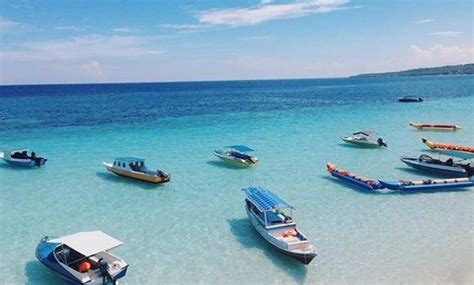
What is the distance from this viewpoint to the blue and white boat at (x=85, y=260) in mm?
16000

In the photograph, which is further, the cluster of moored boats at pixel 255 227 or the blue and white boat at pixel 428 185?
the blue and white boat at pixel 428 185

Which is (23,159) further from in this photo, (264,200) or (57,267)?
(264,200)

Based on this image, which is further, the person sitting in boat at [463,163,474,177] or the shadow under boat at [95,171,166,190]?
the person sitting in boat at [463,163,474,177]

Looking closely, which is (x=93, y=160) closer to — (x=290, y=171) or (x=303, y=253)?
(x=290, y=171)

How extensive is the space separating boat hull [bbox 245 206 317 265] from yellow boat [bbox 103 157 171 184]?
9.33m

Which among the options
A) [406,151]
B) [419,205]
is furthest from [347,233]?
[406,151]

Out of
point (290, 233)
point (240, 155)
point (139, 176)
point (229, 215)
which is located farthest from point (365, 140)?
point (290, 233)

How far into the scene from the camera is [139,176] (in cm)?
3023

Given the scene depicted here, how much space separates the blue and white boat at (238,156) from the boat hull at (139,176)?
714cm

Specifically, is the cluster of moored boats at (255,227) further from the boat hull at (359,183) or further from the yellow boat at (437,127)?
the yellow boat at (437,127)

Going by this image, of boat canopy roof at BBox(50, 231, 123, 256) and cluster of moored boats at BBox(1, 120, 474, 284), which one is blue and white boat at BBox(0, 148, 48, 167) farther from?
boat canopy roof at BBox(50, 231, 123, 256)

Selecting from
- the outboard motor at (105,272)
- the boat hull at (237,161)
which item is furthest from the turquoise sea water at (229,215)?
the outboard motor at (105,272)

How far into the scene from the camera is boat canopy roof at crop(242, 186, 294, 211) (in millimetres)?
20686

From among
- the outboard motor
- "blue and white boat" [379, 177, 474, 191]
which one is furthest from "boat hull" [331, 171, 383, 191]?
the outboard motor
